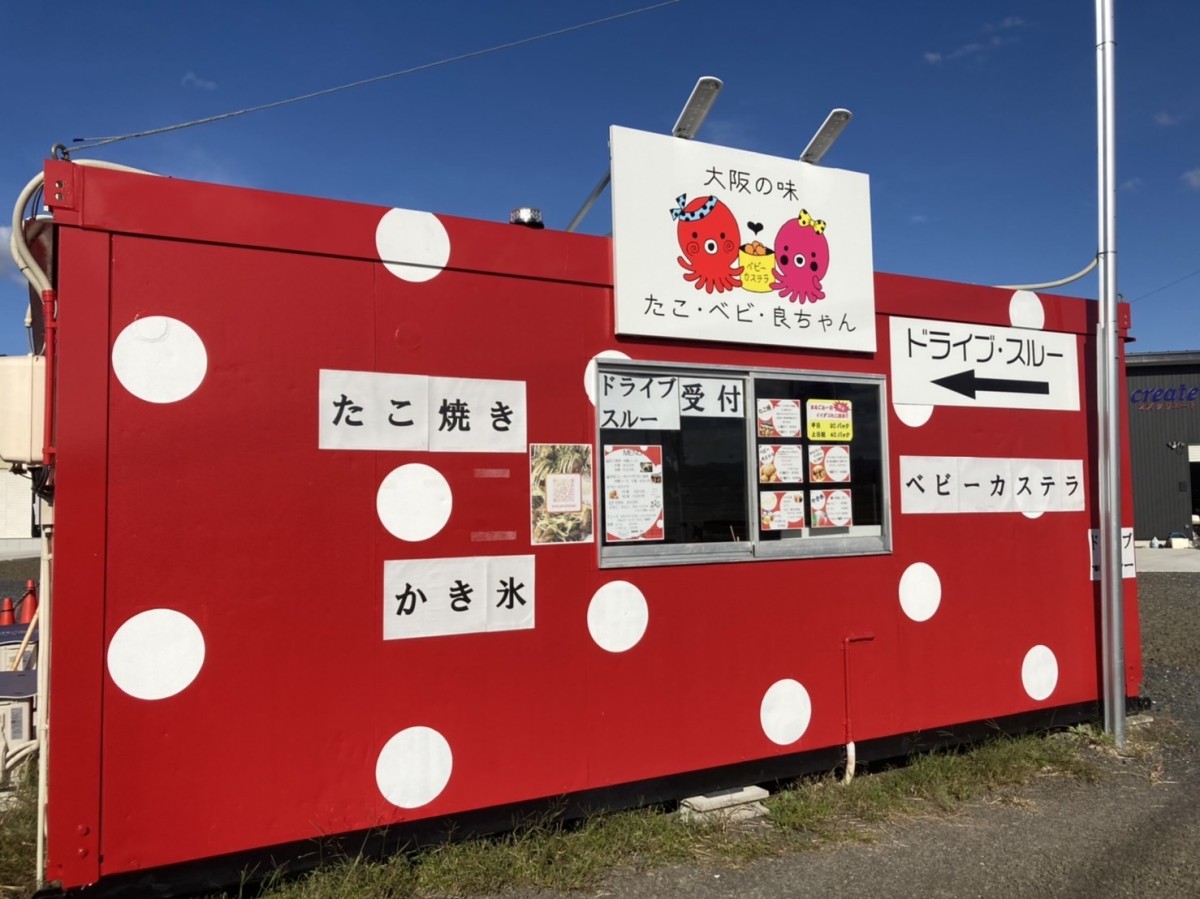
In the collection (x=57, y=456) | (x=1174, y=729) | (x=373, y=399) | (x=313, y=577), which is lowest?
(x=1174, y=729)

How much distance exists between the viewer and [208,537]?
3.46m

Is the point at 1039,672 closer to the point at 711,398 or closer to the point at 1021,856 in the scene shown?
the point at 1021,856

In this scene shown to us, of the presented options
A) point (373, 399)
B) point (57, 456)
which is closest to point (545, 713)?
point (373, 399)

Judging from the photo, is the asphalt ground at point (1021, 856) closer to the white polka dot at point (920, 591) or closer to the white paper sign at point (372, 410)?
the white polka dot at point (920, 591)

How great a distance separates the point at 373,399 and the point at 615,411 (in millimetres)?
1213

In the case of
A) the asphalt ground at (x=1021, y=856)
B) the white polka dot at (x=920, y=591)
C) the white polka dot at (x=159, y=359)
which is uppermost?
the white polka dot at (x=159, y=359)

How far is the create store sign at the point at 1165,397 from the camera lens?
933 inches

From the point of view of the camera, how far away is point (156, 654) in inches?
131

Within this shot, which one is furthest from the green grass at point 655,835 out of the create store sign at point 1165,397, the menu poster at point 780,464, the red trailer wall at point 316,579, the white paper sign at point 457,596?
the create store sign at point 1165,397

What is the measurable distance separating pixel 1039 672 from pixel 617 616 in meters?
3.13

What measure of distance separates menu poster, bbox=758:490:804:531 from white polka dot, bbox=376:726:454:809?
2030mm

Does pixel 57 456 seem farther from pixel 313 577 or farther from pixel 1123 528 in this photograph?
pixel 1123 528

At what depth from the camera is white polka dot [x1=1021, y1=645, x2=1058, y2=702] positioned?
18.0ft

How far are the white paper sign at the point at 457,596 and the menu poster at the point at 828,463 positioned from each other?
1778 mm
